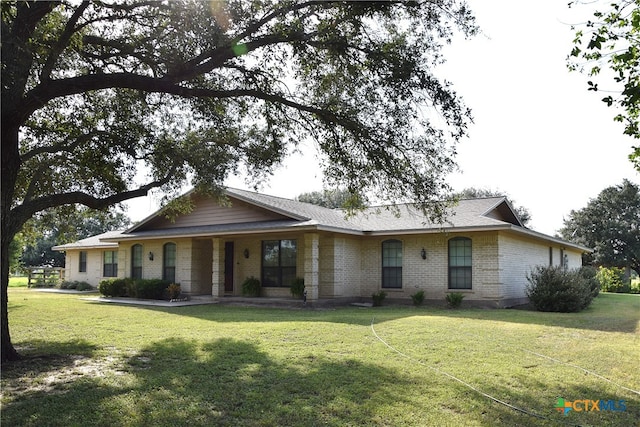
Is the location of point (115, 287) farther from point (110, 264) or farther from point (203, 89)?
point (203, 89)

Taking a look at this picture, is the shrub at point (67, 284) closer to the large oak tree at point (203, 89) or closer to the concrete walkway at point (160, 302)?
the concrete walkway at point (160, 302)

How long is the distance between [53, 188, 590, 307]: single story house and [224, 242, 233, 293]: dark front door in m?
0.04

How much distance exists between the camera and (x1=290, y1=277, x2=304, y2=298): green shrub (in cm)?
1906

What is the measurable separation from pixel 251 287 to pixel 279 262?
1.53m

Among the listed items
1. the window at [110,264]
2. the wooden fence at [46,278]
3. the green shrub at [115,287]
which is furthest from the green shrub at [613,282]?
the wooden fence at [46,278]

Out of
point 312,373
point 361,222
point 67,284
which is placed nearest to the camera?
point 312,373

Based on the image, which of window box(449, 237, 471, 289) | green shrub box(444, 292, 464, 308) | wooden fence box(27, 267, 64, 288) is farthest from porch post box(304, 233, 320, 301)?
wooden fence box(27, 267, 64, 288)

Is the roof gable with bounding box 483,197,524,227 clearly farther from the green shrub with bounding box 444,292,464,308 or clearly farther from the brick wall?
the green shrub with bounding box 444,292,464,308

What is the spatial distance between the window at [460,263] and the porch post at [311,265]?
5.00 m

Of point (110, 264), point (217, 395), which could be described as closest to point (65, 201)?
point (217, 395)

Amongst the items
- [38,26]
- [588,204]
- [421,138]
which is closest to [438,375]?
[421,138]

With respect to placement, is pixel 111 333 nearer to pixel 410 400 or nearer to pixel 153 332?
pixel 153 332

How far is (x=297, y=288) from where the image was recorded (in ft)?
62.7

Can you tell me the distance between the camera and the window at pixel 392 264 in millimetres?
20000
